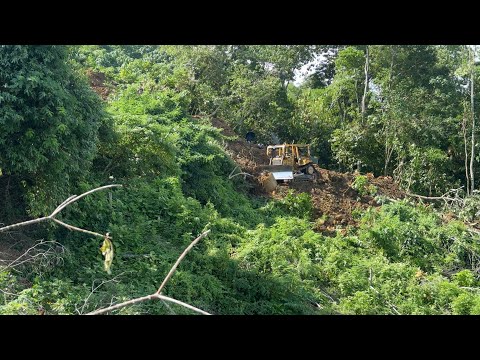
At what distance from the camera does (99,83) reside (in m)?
15.7

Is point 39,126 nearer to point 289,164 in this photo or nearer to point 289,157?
point 289,164

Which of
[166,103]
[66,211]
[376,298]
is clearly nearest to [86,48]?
[166,103]

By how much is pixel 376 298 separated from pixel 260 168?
633 cm

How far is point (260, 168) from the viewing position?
15.3 metres

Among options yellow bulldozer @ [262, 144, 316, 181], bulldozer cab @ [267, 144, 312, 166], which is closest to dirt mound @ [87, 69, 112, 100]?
yellow bulldozer @ [262, 144, 316, 181]

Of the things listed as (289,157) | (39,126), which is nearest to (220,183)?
(289,157)

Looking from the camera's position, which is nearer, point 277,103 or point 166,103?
point 166,103

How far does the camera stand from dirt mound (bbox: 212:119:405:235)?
43.8 ft

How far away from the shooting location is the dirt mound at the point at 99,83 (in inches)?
587

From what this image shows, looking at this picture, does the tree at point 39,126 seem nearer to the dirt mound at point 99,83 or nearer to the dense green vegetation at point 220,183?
the dense green vegetation at point 220,183

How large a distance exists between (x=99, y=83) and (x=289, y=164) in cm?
506

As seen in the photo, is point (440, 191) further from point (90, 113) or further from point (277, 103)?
point (90, 113)

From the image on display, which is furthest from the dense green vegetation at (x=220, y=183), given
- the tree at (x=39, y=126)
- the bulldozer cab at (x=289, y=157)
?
the bulldozer cab at (x=289, y=157)
